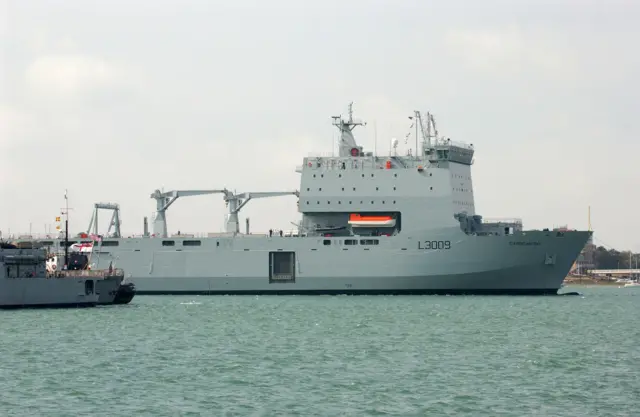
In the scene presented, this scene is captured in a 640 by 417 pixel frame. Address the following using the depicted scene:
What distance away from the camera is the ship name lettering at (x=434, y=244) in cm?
5397

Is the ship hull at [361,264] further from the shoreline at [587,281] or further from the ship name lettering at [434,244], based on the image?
Result: the shoreline at [587,281]

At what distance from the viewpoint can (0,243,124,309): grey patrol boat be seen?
46.3 metres

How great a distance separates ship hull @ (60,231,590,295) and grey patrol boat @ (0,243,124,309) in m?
9.56

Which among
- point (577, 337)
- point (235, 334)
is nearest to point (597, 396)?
point (577, 337)

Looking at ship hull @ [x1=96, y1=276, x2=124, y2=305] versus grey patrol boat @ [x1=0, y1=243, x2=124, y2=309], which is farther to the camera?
ship hull @ [x1=96, y1=276, x2=124, y2=305]

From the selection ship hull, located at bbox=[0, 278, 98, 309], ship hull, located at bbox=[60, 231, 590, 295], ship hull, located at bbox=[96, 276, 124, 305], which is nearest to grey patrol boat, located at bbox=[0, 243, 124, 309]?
ship hull, located at bbox=[0, 278, 98, 309]

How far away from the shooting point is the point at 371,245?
54.9m

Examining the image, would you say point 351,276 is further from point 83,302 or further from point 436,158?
point 83,302

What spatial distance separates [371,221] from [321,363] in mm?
29132

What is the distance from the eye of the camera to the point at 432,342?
103 feet

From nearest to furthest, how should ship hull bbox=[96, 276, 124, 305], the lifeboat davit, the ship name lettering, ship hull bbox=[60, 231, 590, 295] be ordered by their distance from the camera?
ship hull bbox=[96, 276, 124, 305] < ship hull bbox=[60, 231, 590, 295] < the ship name lettering < the lifeboat davit

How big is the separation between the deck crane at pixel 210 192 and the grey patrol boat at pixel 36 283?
12.1 m

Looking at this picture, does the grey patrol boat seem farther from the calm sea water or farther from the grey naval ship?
the grey naval ship

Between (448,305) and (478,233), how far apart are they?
354 inches
